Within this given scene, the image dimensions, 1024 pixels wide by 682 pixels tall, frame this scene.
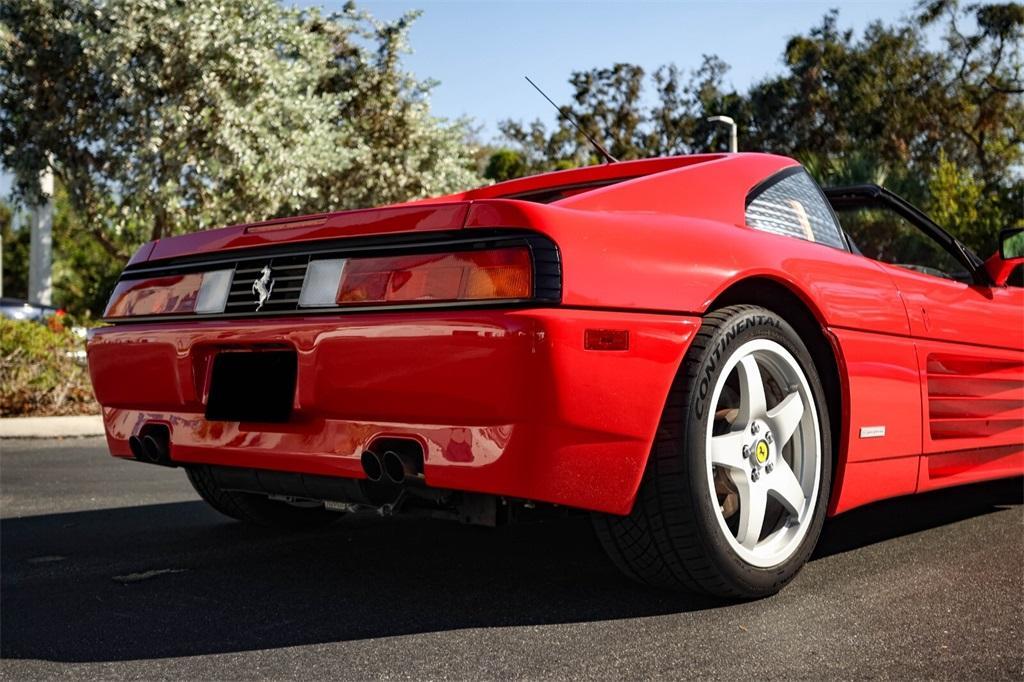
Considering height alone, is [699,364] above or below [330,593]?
above

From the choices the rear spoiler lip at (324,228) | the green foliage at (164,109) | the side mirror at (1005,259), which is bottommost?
the side mirror at (1005,259)

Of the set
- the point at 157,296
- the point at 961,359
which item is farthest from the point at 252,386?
the point at 961,359

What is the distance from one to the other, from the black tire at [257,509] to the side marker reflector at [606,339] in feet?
6.30

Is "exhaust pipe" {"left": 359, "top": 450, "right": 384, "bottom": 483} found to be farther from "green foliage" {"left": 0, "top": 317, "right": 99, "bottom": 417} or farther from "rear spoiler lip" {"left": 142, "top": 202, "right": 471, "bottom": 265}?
"green foliage" {"left": 0, "top": 317, "right": 99, "bottom": 417}

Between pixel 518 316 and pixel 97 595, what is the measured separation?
1616 millimetres

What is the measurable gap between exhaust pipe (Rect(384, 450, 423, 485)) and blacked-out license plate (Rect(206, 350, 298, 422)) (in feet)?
1.22

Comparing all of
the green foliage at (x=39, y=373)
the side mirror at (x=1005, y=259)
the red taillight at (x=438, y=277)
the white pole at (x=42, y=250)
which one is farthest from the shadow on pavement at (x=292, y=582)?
the white pole at (x=42, y=250)

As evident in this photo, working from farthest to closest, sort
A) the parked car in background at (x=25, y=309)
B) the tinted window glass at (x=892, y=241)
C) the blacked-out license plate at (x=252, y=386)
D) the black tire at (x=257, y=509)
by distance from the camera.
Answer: the parked car in background at (x=25, y=309) → the tinted window glass at (x=892, y=241) → the black tire at (x=257, y=509) → the blacked-out license plate at (x=252, y=386)

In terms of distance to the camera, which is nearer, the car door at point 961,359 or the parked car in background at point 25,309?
the car door at point 961,359

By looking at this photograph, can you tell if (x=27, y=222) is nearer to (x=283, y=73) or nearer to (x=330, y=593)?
(x=283, y=73)

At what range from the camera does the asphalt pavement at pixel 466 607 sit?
2463 millimetres

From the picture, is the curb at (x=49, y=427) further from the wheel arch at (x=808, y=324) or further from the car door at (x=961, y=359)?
the wheel arch at (x=808, y=324)

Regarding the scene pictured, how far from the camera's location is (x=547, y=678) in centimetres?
234

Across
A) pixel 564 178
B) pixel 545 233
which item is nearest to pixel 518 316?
pixel 545 233
